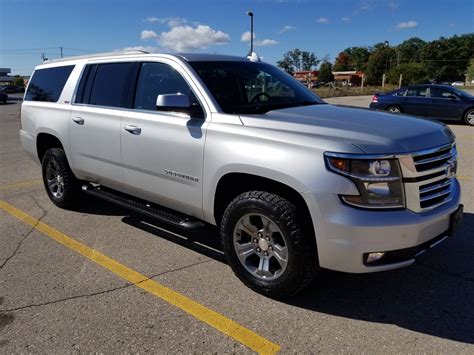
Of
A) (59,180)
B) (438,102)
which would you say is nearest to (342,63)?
(438,102)

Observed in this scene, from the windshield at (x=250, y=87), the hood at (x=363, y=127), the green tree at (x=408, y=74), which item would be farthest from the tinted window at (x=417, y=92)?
the green tree at (x=408, y=74)

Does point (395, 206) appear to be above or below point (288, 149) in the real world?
below

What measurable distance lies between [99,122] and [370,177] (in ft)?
10.0

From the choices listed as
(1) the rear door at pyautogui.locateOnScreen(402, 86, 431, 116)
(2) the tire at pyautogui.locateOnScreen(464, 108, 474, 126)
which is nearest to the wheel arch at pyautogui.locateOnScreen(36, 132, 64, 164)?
(1) the rear door at pyautogui.locateOnScreen(402, 86, 431, 116)

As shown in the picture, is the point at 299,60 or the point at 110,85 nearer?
the point at 110,85

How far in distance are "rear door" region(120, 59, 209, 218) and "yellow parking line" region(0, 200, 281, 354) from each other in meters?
0.72

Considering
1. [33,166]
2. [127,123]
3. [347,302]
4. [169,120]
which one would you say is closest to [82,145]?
[127,123]

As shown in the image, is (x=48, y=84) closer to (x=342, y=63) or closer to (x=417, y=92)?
(x=417, y=92)

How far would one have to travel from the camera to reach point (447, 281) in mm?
3820

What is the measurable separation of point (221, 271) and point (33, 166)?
6652mm

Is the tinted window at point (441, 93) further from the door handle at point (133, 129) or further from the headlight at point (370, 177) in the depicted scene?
the headlight at point (370, 177)

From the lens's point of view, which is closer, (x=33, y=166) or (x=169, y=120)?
(x=169, y=120)

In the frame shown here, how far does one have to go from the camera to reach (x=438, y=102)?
645 inches

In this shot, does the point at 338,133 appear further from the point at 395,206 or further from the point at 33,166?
the point at 33,166
